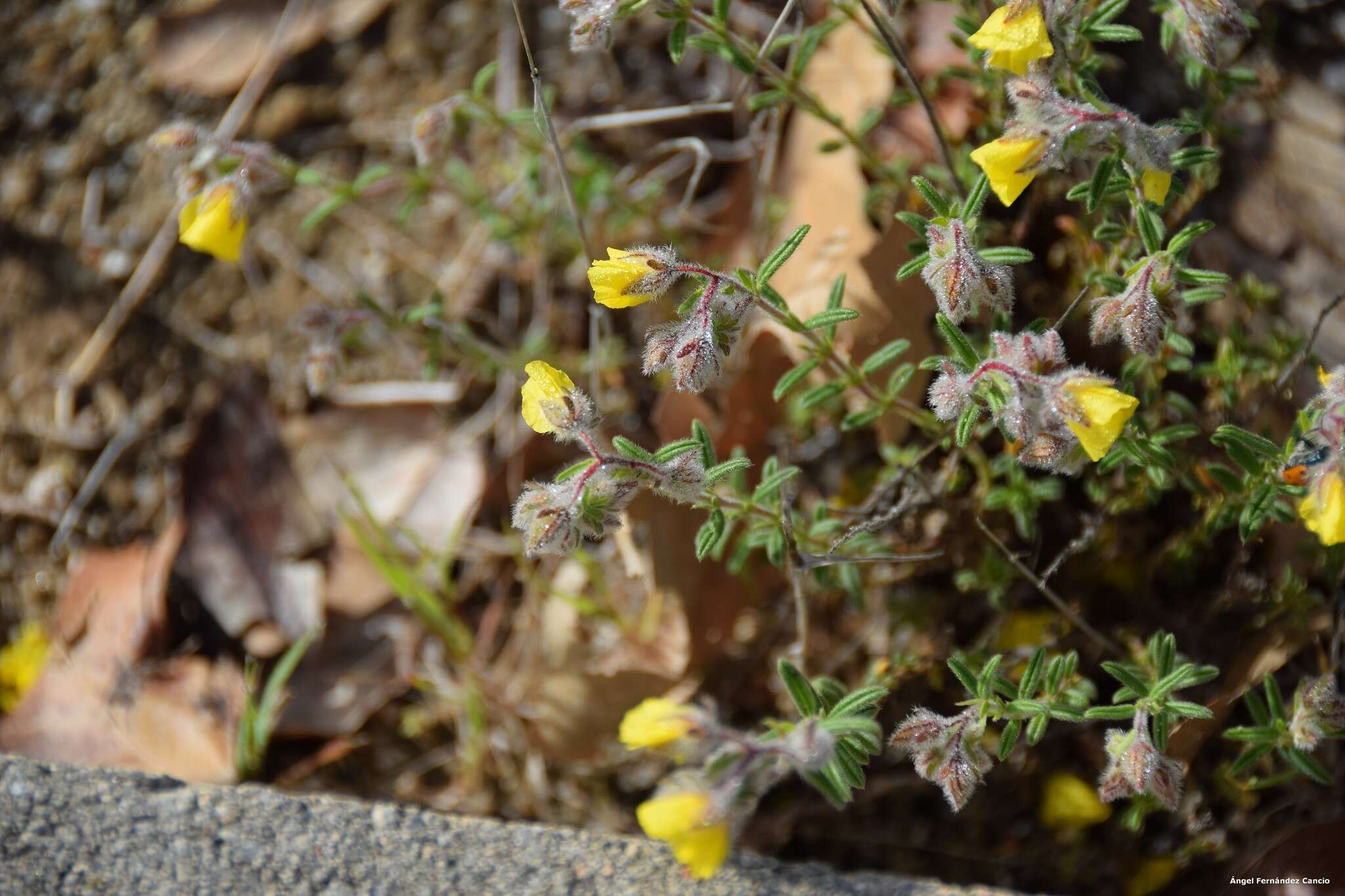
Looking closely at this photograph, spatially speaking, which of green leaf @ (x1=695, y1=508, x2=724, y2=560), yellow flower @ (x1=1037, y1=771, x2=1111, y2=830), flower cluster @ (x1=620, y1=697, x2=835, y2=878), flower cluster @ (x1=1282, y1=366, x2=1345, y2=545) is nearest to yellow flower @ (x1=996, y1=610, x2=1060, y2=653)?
yellow flower @ (x1=1037, y1=771, x2=1111, y2=830)

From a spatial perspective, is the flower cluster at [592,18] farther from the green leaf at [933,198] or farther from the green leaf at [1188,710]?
the green leaf at [1188,710]

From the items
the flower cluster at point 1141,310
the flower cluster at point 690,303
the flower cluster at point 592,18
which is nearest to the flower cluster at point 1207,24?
the flower cluster at point 1141,310

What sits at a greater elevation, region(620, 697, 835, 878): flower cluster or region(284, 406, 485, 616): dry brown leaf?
region(620, 697, 835, 878): flower cluster

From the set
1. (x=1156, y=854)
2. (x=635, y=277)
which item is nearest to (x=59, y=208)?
(x=635, y=277)

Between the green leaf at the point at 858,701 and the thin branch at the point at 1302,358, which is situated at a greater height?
the thin branch at the point at 1302,358

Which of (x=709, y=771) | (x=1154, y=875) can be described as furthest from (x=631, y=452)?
(x=1154, y=875)

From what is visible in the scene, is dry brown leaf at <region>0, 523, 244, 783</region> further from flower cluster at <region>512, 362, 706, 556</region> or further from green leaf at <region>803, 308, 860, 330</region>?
green leaf at <region>803, 308, 860, 330</region>

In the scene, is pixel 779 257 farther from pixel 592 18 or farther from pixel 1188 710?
pixel 1188 710
